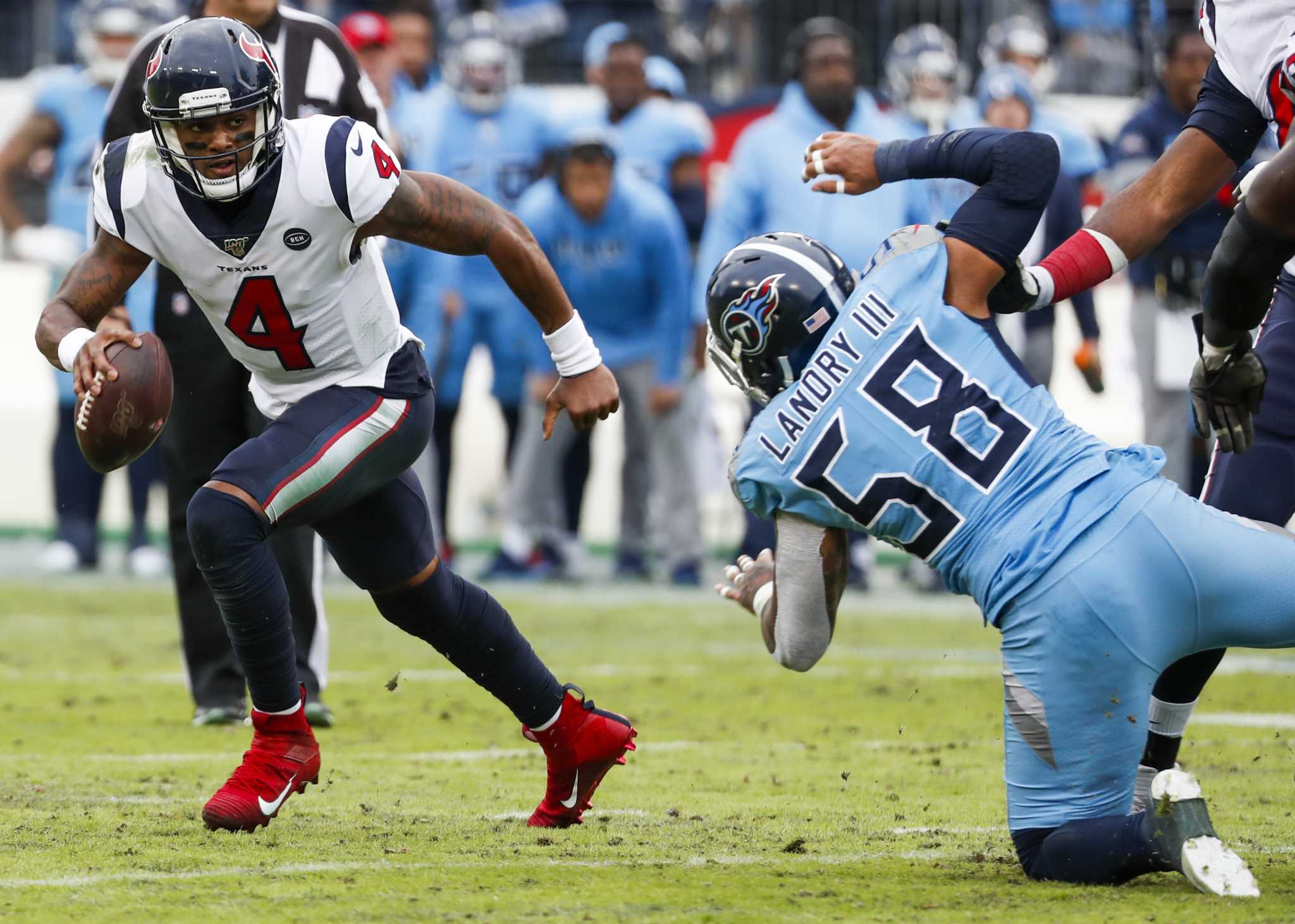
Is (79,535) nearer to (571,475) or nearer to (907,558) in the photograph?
(571,475)

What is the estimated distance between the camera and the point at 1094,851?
3.47m

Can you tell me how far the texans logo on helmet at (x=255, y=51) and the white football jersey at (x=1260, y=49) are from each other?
197 cm

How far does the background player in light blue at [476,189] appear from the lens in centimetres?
1038

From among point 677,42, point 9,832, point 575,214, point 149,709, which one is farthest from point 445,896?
point 677,42

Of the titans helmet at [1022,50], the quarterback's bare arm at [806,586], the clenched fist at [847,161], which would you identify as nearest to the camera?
the quarterback's bare arm at [806,586]

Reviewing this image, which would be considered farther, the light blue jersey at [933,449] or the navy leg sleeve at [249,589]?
the navy leg sleeve at [249,589]

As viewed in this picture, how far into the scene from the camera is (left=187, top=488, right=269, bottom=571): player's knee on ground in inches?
158

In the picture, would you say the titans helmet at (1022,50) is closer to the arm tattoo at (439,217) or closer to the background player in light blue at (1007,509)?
the arm tattoo at (439,217)

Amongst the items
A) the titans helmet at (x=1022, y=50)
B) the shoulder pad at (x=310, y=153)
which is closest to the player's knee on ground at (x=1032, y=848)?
the shoulder pad at (x=310, y=153)

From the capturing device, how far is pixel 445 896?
3.37 m

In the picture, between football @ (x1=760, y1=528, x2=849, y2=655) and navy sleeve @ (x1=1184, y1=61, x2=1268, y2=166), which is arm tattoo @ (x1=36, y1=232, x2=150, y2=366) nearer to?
football @ (x1=760, y1=528, x2=849, y2=655)

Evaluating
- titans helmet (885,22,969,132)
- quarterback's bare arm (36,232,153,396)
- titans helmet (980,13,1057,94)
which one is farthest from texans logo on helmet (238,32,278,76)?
titans helmet (980,13,1057,94)

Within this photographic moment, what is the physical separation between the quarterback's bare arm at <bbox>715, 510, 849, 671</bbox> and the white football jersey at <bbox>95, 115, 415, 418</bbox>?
114 cm

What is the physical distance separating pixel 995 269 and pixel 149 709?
3.46 meters
